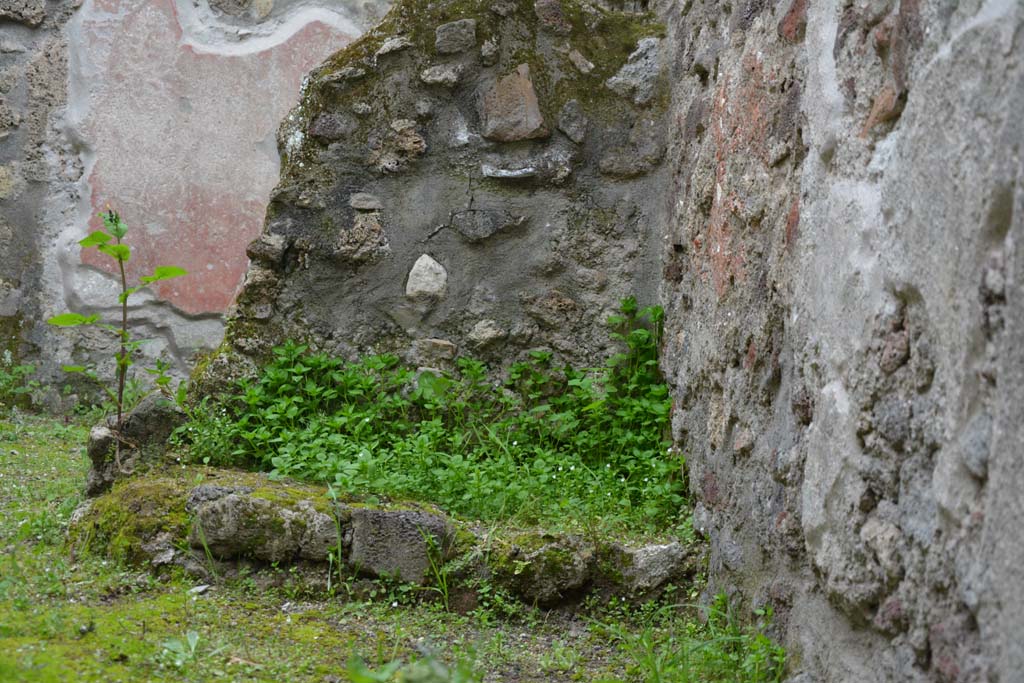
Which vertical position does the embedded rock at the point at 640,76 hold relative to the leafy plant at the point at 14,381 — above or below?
above

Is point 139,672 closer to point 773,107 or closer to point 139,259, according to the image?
point 773,107

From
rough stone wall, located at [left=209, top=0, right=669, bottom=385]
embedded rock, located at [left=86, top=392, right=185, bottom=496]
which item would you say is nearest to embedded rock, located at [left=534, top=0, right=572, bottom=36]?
rough stone wall, located at [left=209, top=0, right=669, bottom=385]

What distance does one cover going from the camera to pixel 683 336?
3.01 meters

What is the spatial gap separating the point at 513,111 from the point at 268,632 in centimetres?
203

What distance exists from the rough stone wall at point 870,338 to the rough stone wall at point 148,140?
269 cm

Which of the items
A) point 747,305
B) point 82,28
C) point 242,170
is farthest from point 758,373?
point 82,28

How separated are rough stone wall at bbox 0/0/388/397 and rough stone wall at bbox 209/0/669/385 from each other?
50.1 inches

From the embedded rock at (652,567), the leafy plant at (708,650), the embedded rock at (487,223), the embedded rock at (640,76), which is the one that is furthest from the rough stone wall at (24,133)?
the leafy plant at (708,650)

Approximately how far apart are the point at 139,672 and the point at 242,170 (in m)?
3.28

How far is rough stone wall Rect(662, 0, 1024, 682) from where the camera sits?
1.12 meters

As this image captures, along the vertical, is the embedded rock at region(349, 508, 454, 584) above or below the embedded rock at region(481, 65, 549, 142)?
below

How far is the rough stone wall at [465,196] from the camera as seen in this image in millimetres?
3461

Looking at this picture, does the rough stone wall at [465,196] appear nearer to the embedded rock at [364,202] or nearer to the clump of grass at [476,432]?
the embedded rock at [364,202]

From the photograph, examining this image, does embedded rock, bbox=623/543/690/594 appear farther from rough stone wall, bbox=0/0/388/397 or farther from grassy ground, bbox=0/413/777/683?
rough stone wall, bbox=0/0/388/397
